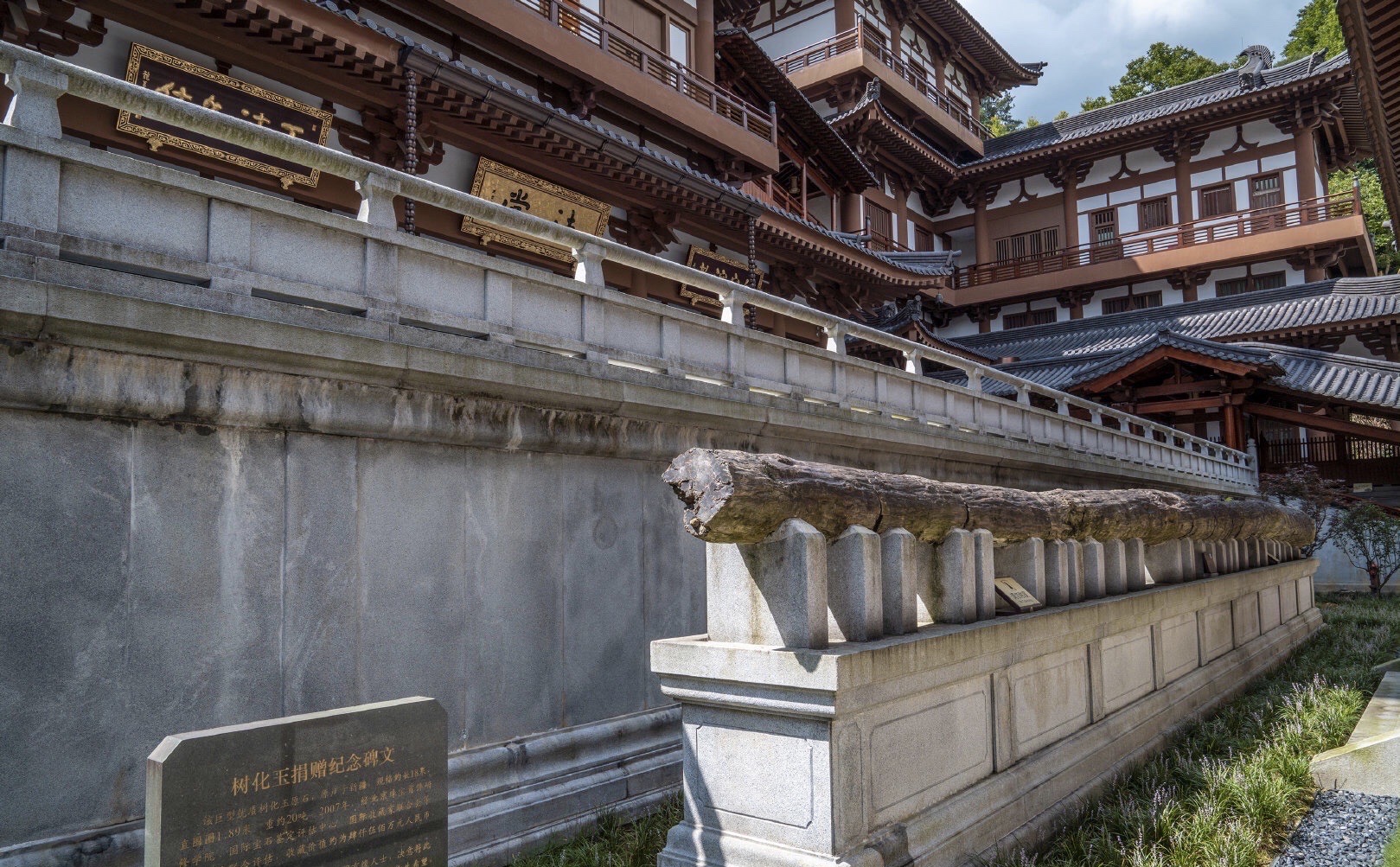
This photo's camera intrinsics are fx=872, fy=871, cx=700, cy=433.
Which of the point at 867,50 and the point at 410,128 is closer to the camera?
the point at 410,128

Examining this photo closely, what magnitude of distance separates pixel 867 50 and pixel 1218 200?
44.1ft

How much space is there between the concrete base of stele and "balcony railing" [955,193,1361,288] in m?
27.9

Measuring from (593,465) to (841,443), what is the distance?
391 cm

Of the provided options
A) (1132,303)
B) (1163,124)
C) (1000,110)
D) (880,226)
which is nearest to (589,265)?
(880,226)

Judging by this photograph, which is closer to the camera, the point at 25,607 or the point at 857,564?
the point at 25,607

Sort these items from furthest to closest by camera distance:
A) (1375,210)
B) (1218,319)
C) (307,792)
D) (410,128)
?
(1375,210), (1218,319), (410,128), (307,792)

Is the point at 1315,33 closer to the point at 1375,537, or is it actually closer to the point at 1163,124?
the point at 1163,124

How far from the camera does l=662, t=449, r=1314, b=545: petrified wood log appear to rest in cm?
405

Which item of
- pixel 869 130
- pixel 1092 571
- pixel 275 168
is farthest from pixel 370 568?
pixel 869 130

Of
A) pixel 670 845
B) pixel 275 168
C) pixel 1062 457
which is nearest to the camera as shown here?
pixel 670 845

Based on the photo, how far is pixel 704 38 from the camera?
54.7 feet

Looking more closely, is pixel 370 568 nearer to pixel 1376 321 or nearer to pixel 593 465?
pixel 593 465

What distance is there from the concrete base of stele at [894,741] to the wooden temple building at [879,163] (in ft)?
21.4

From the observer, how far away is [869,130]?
27.9 metres
